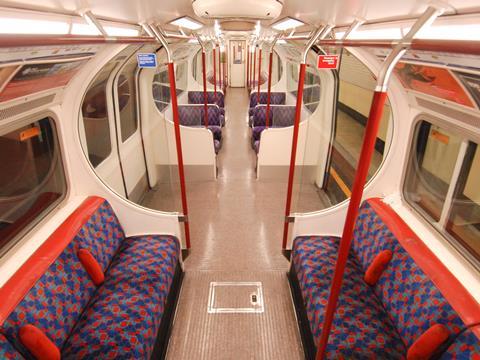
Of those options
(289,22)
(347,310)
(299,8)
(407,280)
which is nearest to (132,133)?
(289,22)

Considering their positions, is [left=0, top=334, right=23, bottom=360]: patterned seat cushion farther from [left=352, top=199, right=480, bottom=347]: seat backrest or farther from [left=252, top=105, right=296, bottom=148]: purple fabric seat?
[left=252, top=105, right=296, bottom=148]: purple fabric seat

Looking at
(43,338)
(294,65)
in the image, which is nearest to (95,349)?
(43,338)

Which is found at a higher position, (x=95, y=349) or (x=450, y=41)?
(x=450, y=41)

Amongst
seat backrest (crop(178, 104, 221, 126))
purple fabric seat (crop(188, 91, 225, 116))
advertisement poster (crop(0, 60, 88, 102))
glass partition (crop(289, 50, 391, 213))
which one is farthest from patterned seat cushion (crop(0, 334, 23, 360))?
purple fabric seat (crop(188, 91, 225, 116))

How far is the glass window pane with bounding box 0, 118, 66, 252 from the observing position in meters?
2.78

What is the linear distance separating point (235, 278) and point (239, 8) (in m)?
2.97

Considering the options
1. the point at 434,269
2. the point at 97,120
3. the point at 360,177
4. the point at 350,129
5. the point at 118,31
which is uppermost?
the point at 118,31

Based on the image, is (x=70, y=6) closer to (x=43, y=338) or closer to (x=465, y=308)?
(x=43, y=338)

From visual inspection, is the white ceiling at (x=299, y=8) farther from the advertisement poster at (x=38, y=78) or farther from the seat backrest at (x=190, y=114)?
the seat backrest at (x=190, y=114)

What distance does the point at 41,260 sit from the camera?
2414 millimetres

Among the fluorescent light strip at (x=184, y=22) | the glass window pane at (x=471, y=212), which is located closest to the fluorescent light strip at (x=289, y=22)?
the fluorescent light strip at (x=184, y=22)

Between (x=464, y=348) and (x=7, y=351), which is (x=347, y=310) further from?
(x=7, y=351)

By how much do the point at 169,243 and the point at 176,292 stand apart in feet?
1.83

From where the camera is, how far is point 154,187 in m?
5.96
